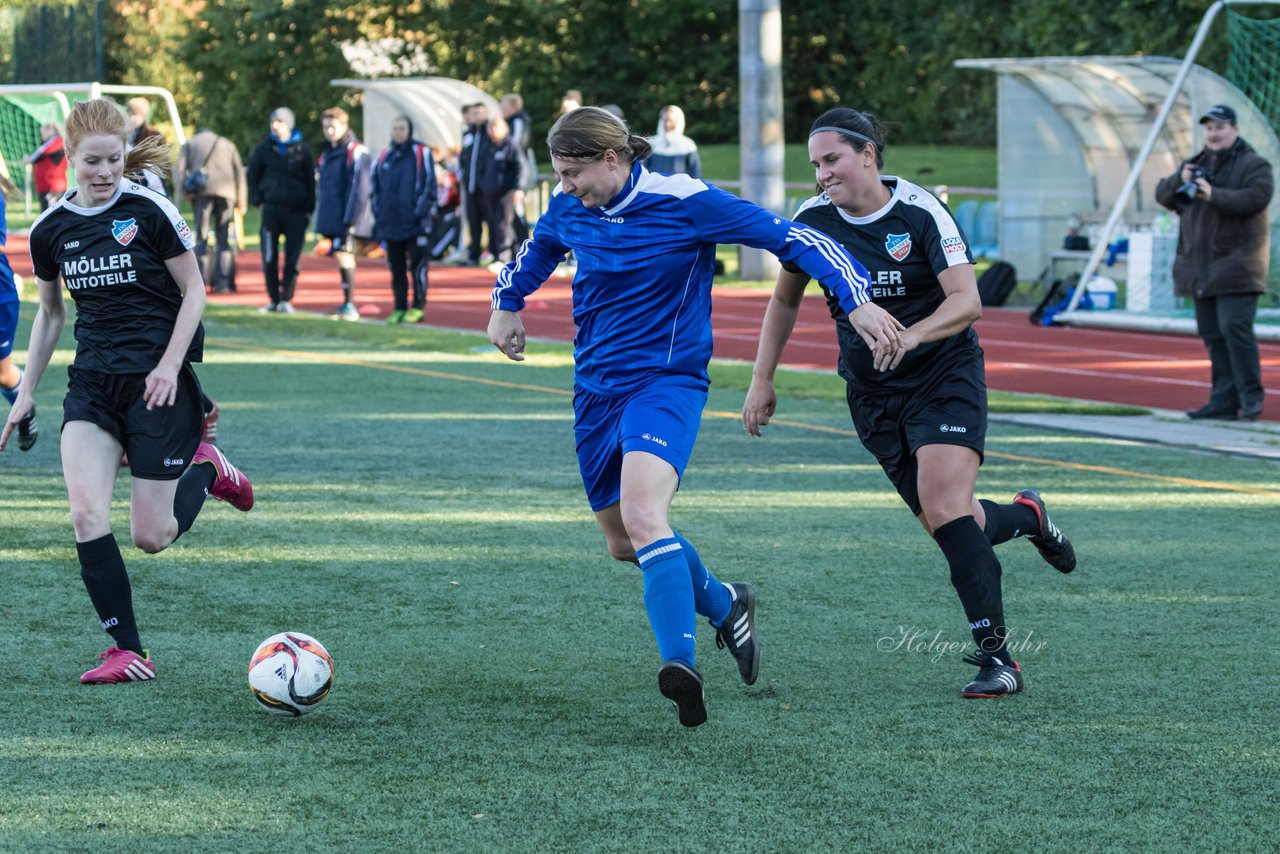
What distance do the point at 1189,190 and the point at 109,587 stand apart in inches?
318

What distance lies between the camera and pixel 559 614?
6.34 meters

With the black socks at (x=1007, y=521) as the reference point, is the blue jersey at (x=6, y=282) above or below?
above

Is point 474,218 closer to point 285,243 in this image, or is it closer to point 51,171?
point 285,243

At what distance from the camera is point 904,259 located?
17.3ft

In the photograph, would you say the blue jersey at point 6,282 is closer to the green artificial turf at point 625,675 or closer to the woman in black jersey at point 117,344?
the green artificial turf at point 625,675

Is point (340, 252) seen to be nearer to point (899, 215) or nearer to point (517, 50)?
point (899, 215)

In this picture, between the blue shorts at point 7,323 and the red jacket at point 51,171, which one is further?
the red jacket at point 51,171

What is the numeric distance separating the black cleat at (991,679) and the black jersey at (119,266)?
273cm

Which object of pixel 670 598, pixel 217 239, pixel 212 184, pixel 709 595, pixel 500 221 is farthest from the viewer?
pixel 500 221

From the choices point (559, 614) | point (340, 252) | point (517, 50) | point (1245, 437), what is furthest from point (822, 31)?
point (559, 614)

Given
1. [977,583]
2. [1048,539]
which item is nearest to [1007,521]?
[1048,539]

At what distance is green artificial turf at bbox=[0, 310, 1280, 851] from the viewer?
411 cm

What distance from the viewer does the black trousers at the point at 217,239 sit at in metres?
20.0

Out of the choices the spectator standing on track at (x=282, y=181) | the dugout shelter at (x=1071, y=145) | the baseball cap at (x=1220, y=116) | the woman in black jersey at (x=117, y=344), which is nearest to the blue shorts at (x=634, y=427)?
the woman in black jersey at (x=117, y=344)
